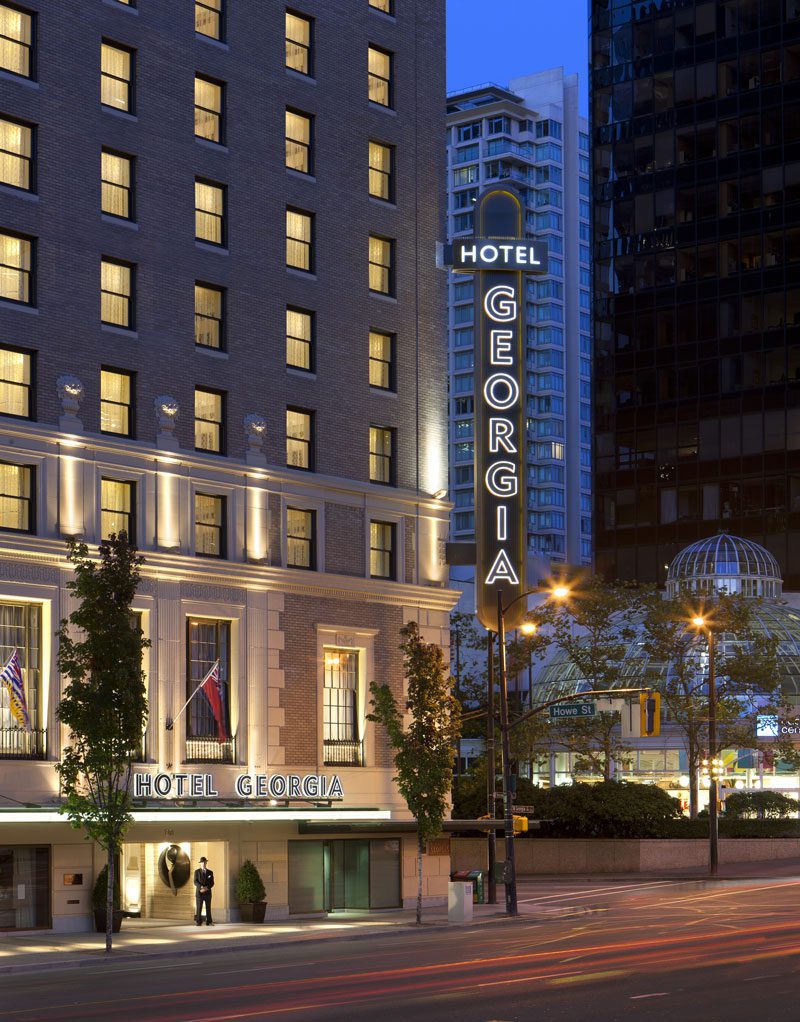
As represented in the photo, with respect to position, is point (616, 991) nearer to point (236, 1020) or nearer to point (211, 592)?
point (236, 1020)

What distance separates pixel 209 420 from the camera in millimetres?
50188

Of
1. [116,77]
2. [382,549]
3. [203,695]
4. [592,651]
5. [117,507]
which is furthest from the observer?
[592,651]

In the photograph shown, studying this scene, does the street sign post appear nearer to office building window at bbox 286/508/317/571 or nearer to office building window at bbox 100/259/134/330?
office building window at bbox 286/508/317/571

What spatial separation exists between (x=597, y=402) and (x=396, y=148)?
7926 centimetres

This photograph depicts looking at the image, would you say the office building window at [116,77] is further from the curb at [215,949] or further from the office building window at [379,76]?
the curb at [215,949]

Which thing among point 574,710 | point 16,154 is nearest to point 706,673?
point 574,710

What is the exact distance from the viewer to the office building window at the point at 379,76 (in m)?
56.6

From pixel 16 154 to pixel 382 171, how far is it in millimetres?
14699

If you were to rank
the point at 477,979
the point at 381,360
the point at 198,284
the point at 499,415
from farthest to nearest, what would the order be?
the point at 499,415 < the point at 381,360 < the point at 198,284 < the point at 477,979

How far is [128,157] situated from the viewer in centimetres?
4853

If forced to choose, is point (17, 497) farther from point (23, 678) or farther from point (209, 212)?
point (209, 212)

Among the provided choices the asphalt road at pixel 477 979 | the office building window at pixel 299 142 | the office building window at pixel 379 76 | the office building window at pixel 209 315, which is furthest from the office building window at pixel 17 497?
the office building window at pixel 379 76

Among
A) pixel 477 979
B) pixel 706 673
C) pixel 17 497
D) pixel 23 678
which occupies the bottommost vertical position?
pixel 477 979

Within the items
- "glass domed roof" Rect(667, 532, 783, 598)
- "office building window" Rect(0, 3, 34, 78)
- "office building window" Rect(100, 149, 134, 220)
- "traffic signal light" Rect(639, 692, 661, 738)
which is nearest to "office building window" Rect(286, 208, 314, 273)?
"office building window" Rect(100, 149, 134, 220)
